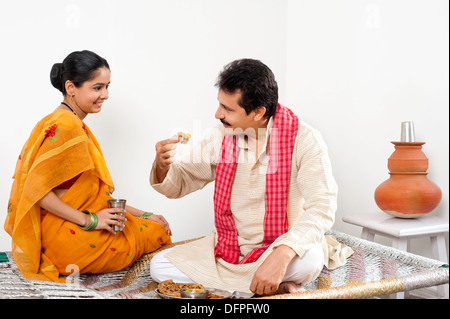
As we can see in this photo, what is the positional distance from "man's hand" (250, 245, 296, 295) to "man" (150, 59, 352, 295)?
61mm

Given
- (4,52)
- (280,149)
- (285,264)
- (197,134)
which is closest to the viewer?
(285,264)

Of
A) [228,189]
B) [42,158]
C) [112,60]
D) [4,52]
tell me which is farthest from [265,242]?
[4,52]

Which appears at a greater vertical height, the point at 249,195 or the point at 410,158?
the point at 410,158

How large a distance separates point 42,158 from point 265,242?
0.94 meters

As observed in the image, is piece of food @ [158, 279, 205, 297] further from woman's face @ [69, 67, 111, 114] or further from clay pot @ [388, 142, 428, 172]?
clay pot @ [388, 142, 428, 172]

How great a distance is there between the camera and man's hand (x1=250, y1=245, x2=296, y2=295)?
1646 mm

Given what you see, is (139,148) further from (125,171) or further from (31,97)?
(31,97)

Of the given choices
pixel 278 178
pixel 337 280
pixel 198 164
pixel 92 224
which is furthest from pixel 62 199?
pixel 337 280

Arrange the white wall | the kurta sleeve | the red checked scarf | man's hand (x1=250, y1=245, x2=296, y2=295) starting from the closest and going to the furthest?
man's hand (x1=250, y1=245, x2=296, y2=295) → the red checked scarf → the kurta sleeve → the white wall

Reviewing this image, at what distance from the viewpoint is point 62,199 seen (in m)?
2.06

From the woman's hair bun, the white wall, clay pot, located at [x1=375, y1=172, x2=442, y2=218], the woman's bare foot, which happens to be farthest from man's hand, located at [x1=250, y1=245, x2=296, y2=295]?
the woman's hair bun

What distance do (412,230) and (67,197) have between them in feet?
4.74

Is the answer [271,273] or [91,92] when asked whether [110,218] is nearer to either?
[91,92]
